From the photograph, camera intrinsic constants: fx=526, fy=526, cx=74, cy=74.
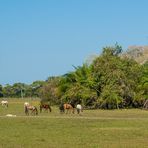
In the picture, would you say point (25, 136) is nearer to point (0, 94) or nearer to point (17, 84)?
point (0, 94)

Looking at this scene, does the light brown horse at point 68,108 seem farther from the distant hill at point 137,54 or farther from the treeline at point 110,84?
the distant hill at point 137,54

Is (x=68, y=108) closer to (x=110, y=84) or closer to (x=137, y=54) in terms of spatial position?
(x=110, y=84)

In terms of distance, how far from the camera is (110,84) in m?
72.4

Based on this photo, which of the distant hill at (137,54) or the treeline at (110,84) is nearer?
the treeline at (110,84)

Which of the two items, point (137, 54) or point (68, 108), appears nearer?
point (68, 108)

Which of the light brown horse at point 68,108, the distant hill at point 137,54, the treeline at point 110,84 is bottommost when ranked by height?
the light brown horse at point 68,108

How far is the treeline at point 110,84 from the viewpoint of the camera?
7238 cm

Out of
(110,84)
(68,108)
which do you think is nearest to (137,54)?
(110,84)

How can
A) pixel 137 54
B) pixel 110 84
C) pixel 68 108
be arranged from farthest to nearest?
pixel 137 54 < pixel 110 84 < pixel 68 108

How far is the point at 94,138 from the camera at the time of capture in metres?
25.5

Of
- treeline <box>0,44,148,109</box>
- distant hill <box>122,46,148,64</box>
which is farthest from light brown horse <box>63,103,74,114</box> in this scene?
distant hill <box>122,46,148,64</box>

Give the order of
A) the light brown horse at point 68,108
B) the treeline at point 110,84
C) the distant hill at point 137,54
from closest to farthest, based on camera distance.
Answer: the light brown horse at point 68,108
the treeline at point 110,84
the distant hill at point 137,54

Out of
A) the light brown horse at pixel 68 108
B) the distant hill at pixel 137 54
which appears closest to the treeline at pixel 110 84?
the light brown horse at pixel 68 108

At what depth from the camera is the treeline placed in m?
72.4
